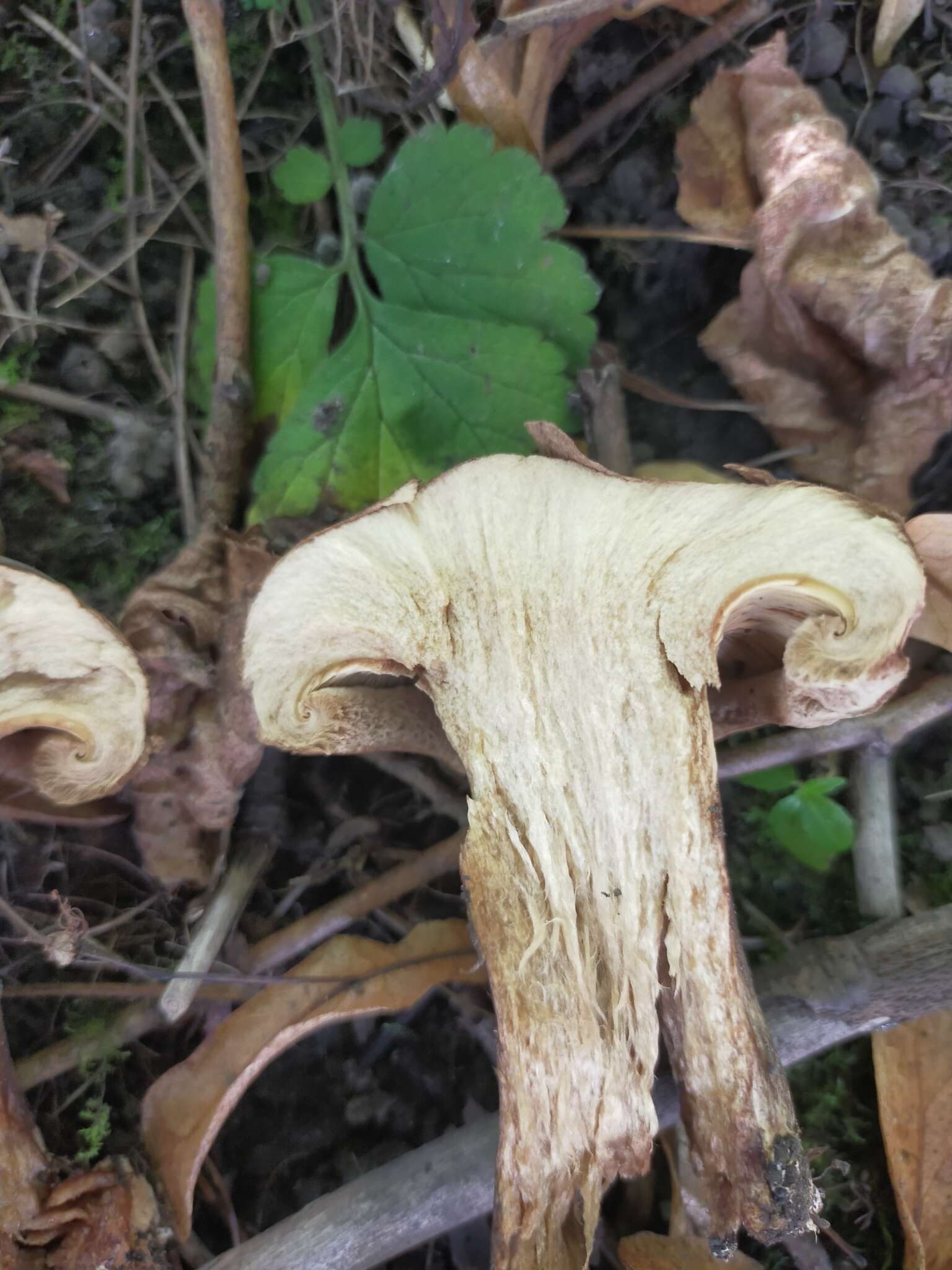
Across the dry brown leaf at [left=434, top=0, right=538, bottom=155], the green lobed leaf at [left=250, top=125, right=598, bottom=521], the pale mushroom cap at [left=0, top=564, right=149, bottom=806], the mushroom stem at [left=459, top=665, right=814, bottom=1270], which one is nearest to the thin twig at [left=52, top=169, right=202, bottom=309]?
the green lobed leaf at [left=250, top=125, right=598, bottom=521]

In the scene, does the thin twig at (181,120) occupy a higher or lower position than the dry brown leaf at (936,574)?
higher

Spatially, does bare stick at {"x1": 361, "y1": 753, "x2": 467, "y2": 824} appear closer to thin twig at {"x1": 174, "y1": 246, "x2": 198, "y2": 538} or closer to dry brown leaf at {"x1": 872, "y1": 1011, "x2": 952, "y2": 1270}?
thin twig at {"x1": 174, "y1": 246, "x2": 198, "y2": 538}

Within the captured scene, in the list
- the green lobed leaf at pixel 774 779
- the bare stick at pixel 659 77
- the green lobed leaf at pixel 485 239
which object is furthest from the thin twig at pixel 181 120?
the green lobed leaf at pixel 774 779

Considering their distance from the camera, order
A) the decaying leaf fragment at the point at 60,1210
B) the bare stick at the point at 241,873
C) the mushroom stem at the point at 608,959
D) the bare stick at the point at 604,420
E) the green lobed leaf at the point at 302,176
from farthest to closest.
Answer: the green lobed leaf at the point at 302,176, the bare stick at the point at 604,420, the bare stick at the point at 241,873, the decaying leaf fragment at the point at 60,1210, the mushroom stem at the point at 608,959

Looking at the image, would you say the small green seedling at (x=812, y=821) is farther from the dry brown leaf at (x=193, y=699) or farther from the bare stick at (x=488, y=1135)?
the dry brown leaf at (x=193, y=699)

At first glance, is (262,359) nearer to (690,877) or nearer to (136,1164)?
(690,877)
